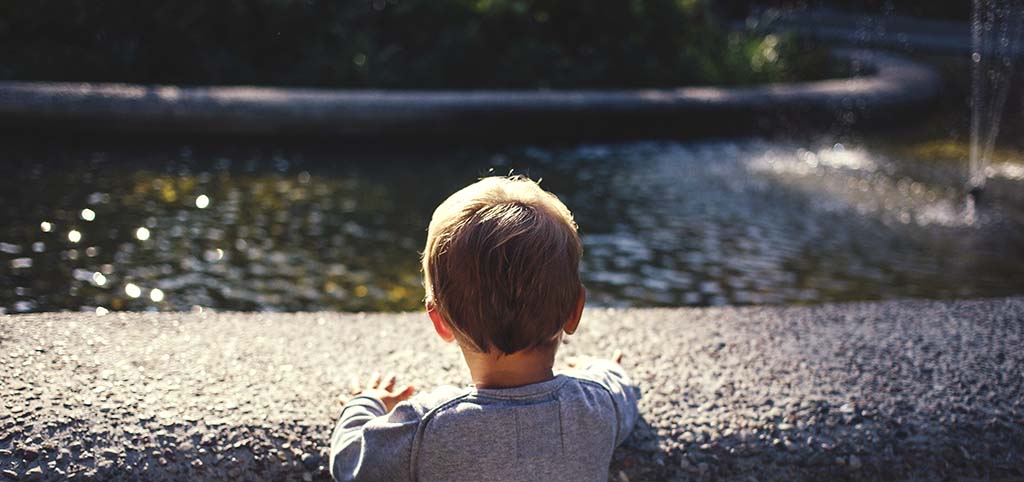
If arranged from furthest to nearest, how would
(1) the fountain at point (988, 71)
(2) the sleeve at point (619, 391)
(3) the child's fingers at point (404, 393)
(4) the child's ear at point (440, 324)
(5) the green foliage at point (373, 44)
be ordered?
(5) the green foliage at point (373, 44)
(1) the fountain at point (988, 71)
(3) the child's fingers at point (404, 393)
(2) the sleeve at point (619, 391)
(4) the child's ear at point (440, 324)

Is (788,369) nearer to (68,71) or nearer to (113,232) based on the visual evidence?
(113,232)

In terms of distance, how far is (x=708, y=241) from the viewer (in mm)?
4871

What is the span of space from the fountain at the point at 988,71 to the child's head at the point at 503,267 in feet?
16.5

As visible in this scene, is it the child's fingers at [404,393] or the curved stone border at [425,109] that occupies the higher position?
the child's fingers at [404,393]

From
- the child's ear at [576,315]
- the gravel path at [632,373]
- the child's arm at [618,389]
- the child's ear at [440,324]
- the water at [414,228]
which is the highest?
the child's ear at [576,315]

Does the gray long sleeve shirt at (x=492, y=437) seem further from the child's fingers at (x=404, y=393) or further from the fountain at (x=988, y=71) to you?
the fountain at (x=988, y=71)

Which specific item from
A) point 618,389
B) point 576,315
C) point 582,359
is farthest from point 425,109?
point 576,315

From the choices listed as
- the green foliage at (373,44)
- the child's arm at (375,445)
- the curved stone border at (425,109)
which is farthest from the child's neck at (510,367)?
the green foliage at (373,44)

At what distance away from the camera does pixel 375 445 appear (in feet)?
5.27

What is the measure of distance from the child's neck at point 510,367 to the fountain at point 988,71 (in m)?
5.01

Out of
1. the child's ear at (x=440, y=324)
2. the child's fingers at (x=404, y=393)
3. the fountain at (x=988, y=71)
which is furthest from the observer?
the fountain at (x=988, y=71)

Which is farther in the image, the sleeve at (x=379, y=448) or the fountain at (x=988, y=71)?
the fountain at (x=988, y=71)

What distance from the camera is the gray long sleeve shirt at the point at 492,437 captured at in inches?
60.9

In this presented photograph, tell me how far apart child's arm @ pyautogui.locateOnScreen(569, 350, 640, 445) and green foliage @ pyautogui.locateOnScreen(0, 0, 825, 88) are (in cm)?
653
